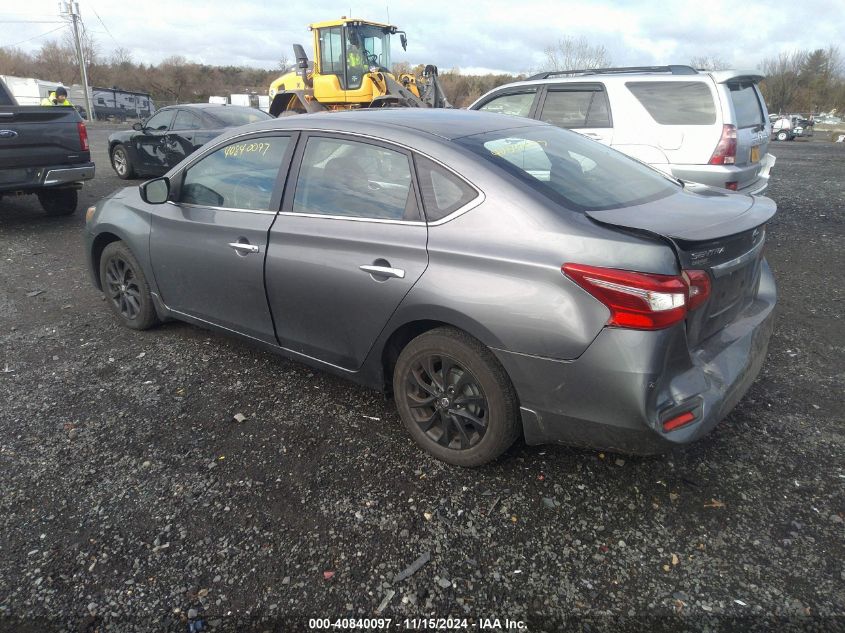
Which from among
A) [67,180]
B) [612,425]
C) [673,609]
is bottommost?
[673,609]

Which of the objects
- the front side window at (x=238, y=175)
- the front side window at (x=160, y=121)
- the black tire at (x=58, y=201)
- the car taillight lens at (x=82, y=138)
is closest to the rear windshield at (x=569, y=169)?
the front side window at (x=238, y=175)

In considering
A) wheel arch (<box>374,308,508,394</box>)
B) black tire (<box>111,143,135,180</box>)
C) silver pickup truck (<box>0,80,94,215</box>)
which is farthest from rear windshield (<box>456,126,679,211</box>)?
black tire (<box>111,143,135,180</box>)

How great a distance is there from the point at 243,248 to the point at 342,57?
520 inches

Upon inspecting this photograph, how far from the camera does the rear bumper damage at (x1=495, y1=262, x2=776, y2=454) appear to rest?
7.64 feet

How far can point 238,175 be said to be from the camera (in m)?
3.70

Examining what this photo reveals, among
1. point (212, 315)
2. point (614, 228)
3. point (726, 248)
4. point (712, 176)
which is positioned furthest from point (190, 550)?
point (712, 176)

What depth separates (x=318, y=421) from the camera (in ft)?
11.1

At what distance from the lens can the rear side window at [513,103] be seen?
735 cm

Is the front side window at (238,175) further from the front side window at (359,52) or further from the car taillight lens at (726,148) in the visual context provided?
the front side window at (359,52)

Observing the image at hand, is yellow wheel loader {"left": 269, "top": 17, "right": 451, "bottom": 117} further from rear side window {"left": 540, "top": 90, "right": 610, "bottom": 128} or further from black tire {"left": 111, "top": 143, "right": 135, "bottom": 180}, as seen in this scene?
rear side window {"left": 540, "top": 90, "right": 610, "bottom": 128}

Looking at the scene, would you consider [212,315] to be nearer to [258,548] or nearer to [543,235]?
[258,548]

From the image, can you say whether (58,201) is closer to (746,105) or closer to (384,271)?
(384,271)

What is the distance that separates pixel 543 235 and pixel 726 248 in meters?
0.80

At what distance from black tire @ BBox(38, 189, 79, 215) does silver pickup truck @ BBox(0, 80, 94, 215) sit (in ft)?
1.93
